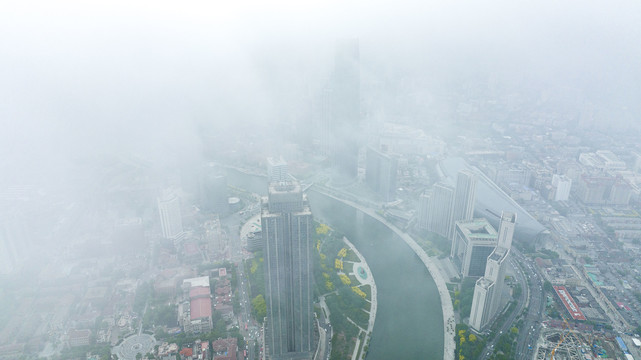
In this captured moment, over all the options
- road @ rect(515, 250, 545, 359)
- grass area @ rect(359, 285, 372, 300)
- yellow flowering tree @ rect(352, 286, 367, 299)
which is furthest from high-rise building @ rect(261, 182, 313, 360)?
road @ rect(515, 250, 545, 359)

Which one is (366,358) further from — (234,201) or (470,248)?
(234,201)

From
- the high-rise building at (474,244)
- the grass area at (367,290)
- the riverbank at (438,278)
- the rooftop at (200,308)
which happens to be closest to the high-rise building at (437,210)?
the riverbank at (438,278)

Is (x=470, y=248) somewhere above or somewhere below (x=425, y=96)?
below

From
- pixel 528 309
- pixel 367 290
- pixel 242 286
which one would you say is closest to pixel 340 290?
pixel 367 290

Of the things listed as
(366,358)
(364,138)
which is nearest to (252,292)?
(366,358)

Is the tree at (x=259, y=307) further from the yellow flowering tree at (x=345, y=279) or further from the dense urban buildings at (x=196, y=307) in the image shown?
the yellow flowering tree at (x=345, y=279)

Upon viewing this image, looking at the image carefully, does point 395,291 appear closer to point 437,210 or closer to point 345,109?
point 437,210

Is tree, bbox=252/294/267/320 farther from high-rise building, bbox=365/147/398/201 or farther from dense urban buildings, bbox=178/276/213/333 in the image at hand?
high-rise building, bbox=365/147/398/201
